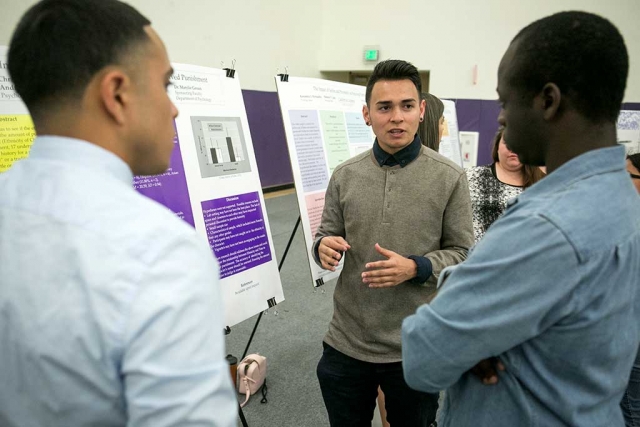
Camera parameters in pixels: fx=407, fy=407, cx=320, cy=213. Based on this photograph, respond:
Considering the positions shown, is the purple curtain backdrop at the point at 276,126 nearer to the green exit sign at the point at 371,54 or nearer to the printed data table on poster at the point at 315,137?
the green exit sign at the point at 371,54

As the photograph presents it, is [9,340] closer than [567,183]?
Yes

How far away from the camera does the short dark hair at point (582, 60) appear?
23.5 inches

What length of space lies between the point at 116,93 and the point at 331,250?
86cm

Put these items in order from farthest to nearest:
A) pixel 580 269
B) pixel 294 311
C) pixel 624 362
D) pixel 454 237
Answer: pixel 294 311, pixel 454 237, pixel 624 362, pixel 580 269

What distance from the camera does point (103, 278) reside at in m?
0.46

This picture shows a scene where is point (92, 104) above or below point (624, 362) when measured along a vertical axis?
above

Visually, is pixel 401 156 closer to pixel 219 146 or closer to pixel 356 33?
pixel 219 146

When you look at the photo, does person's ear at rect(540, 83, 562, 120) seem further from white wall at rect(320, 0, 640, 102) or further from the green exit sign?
the green exit sign

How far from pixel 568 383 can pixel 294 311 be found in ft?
8.81

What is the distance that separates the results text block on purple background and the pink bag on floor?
80cm

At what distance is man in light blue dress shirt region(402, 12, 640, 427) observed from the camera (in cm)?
60

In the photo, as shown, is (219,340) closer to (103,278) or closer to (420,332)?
(103,278)

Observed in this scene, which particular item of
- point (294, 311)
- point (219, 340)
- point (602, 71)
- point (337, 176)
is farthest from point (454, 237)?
point (294, 311)

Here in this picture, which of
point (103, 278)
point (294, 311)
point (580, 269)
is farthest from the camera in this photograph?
point (294, 311)
